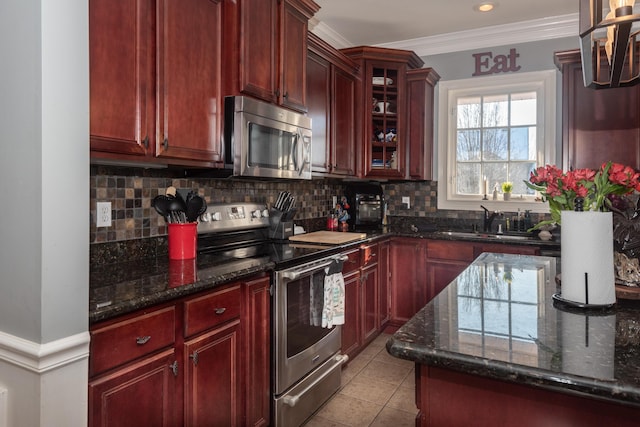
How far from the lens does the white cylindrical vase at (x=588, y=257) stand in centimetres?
129

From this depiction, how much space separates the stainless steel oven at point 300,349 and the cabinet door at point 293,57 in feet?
3.33

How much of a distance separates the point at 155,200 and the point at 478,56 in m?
3.30

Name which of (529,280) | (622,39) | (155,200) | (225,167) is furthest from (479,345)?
(155,200)

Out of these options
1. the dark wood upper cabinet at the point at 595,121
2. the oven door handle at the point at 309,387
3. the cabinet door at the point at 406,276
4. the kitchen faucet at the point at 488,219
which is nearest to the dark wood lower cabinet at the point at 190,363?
the oven door handle at the point at 309,387

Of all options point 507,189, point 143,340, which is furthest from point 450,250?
point 143,340

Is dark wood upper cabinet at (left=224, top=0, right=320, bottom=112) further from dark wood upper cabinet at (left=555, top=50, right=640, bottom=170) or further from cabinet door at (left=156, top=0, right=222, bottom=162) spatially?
dark wood upper cabinet at (left=555, top=50, right=640, bottom=170)

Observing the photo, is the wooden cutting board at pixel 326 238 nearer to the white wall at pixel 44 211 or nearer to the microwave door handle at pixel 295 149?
the microwave door handle at pixel 295 149

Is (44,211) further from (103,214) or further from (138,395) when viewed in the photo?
(103,214)

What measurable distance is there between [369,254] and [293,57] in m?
1.53

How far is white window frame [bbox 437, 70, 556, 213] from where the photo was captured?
12.7 ft

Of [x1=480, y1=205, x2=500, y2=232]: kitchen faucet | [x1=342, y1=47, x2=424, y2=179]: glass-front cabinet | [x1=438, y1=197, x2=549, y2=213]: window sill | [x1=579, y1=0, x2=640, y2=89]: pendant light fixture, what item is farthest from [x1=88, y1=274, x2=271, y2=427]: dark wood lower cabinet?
[x1=438, y1=197, x2=549, y2=213]: window sill

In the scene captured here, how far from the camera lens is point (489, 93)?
4.11 meters

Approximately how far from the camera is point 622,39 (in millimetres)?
1386

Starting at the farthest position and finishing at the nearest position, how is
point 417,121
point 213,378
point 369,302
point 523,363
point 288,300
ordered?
point 417,121
point 369,302
point 288,300
point 213,378
point 523,363
